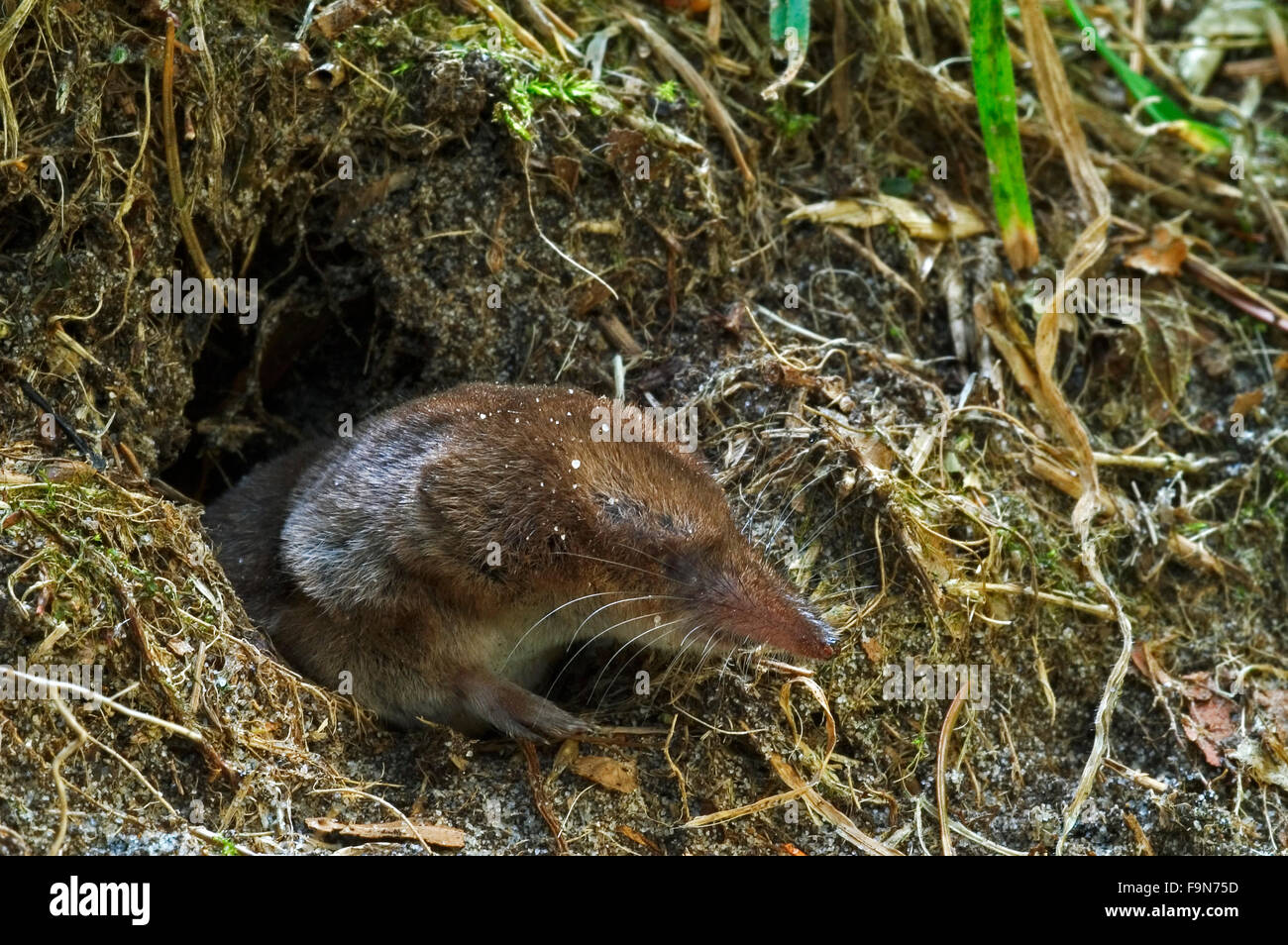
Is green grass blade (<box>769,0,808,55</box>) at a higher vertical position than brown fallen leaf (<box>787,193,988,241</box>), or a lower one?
higher

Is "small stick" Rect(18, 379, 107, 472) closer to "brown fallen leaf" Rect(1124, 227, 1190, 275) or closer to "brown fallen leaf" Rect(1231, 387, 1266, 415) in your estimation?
"brown fallen leaf" Rect(1124, 227, 1190, 275)

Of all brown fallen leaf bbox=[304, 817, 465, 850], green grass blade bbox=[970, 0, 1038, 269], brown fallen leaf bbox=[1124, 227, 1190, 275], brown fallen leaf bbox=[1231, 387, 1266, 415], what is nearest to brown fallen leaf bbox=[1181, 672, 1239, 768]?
brown fallen leaf bbox=[1231, 387, 1266, 415]

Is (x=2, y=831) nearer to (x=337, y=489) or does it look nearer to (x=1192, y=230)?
(x=337, y=489)

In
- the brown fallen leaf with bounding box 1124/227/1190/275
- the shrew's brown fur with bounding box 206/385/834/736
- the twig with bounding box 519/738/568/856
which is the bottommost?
the twig with bounding box 519/738/568/856

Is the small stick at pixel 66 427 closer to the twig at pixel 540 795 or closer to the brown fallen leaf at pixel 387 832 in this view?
the brown fallen leaf at pixel 387 832

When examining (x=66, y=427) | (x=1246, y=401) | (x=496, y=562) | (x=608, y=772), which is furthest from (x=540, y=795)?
(x=1246, y=401)
